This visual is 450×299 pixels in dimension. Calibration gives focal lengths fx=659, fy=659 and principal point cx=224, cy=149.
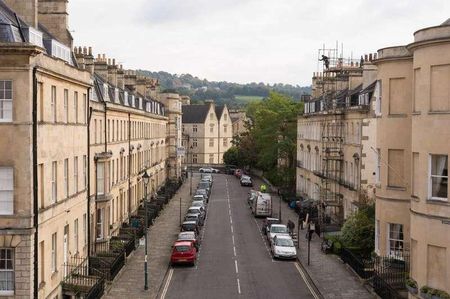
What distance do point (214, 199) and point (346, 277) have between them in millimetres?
45360

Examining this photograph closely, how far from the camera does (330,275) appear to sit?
38.9 m

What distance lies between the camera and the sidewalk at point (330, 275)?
34156 mm

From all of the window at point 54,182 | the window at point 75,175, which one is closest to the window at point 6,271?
the window at point 54,182

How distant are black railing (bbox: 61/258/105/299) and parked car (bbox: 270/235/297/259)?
14.1 meters

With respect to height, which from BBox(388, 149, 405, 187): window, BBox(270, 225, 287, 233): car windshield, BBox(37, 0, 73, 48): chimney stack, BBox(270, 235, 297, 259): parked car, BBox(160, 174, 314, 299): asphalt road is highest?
BBox(37, 0, 73, 48): chimney stack

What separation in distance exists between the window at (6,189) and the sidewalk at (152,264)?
992cm

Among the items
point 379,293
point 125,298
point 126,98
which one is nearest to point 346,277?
point 379,293

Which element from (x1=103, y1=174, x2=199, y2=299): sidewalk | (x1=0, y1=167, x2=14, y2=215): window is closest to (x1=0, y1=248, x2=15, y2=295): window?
(x1=0, y1=167, x2=14, y2=215): window

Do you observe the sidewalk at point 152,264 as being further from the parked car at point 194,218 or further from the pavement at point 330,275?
the pavement at point 330,275

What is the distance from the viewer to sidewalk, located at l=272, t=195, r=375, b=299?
112ft

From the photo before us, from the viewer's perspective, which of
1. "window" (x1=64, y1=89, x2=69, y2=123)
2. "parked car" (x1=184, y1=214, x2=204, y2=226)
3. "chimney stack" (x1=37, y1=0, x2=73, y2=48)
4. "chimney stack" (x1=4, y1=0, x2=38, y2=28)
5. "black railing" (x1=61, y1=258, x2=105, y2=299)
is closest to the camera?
"chimney stack" (x1=4, y1=0, x2=38, y2=28)

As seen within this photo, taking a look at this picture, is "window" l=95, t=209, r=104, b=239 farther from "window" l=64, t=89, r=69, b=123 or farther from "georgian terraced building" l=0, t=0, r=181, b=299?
"window" l=64, t=89, r=69, b=123

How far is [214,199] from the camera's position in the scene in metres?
82.9

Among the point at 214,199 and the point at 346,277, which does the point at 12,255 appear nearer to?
the point at 346,277
